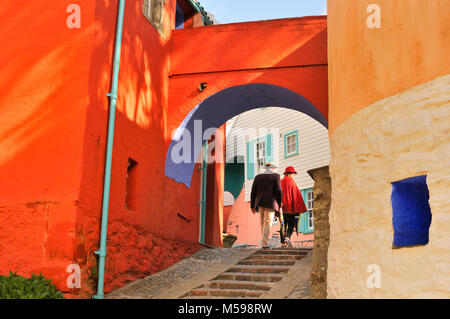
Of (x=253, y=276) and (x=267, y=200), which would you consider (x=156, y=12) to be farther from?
(x=253, y=276)

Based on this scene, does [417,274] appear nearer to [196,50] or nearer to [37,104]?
[37,104]

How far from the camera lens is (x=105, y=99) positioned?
25.2 feet

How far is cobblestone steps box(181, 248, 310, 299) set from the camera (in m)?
7.39

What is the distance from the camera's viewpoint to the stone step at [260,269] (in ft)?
26.6

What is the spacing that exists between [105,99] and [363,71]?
3726 mm

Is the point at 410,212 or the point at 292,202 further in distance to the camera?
the point at 292,202

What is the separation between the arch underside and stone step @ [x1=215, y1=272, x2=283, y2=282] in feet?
7.27

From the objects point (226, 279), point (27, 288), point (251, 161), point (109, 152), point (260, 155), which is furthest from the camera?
point (251, 161)
